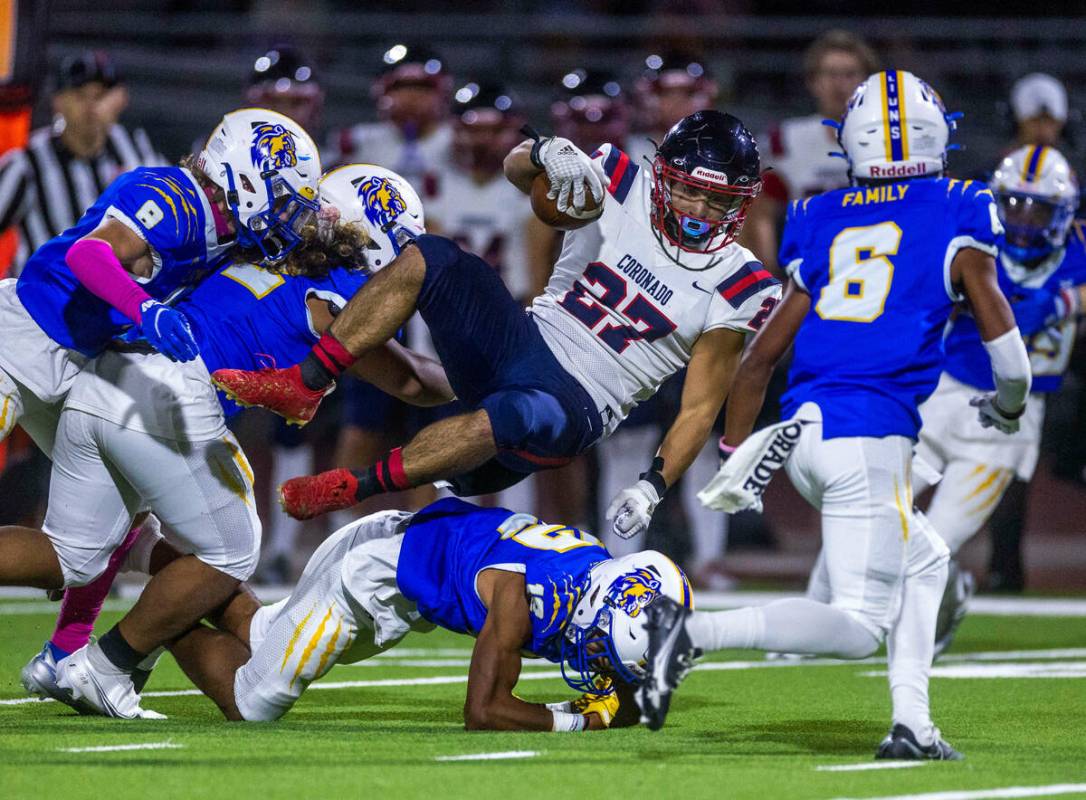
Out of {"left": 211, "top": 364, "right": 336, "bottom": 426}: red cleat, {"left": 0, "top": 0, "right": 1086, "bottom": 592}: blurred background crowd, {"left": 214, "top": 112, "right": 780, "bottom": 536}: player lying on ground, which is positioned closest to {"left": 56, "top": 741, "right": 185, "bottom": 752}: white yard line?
{"left": 214, "top": 112, "right": 780, "bottom": 536}: player lying on ground

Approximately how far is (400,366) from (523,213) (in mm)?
3186

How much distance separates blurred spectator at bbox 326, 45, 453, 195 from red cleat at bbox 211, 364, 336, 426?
3807mm

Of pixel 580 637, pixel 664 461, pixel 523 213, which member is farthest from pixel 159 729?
pixel 523 213

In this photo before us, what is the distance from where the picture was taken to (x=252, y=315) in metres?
4.81

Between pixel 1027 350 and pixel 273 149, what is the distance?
325 centimetres

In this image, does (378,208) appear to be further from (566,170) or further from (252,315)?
(566,170)

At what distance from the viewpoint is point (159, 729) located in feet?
14.4

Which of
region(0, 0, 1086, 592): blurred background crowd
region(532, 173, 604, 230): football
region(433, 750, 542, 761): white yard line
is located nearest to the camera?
region(433, 750, 542, 761): white yard line

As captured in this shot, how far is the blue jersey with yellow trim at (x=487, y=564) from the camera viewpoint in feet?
14.5

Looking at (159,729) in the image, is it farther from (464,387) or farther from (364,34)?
(364,34)

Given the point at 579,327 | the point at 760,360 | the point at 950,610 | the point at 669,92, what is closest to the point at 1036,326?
the point at 950,610

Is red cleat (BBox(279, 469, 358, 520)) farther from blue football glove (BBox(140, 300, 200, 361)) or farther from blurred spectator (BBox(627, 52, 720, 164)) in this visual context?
blurred spectator (BBox(627, 52, 720, 164))

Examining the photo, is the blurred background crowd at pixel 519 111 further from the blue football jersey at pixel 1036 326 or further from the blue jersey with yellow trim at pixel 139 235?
the blue jersey with yellow trim at pixel 139 235

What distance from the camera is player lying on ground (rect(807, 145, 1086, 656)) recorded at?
6531 mm
